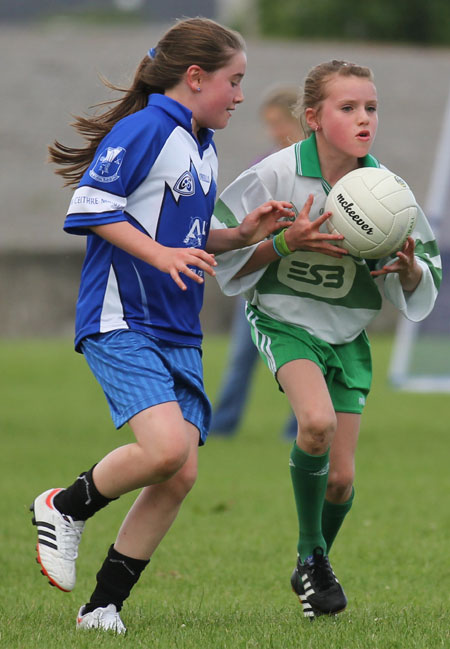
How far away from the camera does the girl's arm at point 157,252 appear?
168 inches

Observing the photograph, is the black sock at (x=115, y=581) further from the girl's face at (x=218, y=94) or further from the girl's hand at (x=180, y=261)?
the girl's face at (x=218, y=94)

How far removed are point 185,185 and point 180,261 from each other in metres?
0.48

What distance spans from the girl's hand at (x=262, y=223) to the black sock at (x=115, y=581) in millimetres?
1338

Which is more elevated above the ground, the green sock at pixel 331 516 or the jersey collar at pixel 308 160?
the jersey collar at pixel 308 160

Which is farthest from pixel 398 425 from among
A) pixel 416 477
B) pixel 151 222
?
pixel 151 222

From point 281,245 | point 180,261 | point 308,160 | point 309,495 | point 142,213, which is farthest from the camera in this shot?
point 308,160

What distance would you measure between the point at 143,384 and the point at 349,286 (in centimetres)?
111

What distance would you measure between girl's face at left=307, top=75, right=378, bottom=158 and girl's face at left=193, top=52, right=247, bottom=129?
15.4 inches

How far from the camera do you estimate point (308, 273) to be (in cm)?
503

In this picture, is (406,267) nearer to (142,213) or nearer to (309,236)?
(309,236)

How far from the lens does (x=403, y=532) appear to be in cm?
704

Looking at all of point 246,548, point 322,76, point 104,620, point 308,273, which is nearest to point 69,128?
point 246,548

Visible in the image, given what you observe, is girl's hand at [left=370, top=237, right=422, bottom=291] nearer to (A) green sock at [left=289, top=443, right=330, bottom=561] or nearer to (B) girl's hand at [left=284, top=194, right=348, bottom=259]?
(B) girl's hand at [left=284, top=194, right=348, bottom=259]

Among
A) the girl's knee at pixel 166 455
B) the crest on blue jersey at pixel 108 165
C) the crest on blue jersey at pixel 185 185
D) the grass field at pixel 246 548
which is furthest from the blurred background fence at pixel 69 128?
the girl's knee at pixel 166 455
